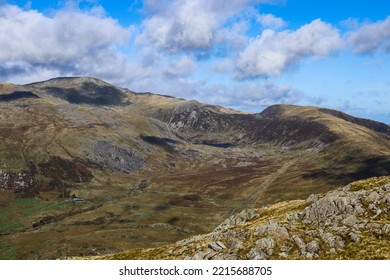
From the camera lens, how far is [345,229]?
51.6m

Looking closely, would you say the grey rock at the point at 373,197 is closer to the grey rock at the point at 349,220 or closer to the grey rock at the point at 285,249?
the grey rock at the point at 349,220

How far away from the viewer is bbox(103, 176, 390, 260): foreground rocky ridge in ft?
158

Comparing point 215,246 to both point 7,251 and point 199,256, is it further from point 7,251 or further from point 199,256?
point 7,251

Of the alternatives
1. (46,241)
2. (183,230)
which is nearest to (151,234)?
(183,230)

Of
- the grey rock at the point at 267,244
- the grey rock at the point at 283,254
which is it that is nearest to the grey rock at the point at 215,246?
the grey rock at the point at 267,244

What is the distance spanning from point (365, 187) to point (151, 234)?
443 feet

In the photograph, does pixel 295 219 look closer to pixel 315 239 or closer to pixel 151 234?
pixel 315 239

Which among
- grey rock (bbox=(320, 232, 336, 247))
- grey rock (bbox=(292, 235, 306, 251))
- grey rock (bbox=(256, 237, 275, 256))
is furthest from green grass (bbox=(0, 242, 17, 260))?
grey rock (bbox=(320, 232, 336, 247))

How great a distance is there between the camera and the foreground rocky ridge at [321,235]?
158 ft

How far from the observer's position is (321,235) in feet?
169

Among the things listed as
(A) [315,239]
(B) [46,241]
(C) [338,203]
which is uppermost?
(C) [338,203]

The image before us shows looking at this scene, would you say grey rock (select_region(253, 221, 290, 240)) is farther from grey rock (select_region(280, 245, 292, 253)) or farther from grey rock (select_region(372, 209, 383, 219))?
grey rock (select_region(372, 209, 383, 219))
